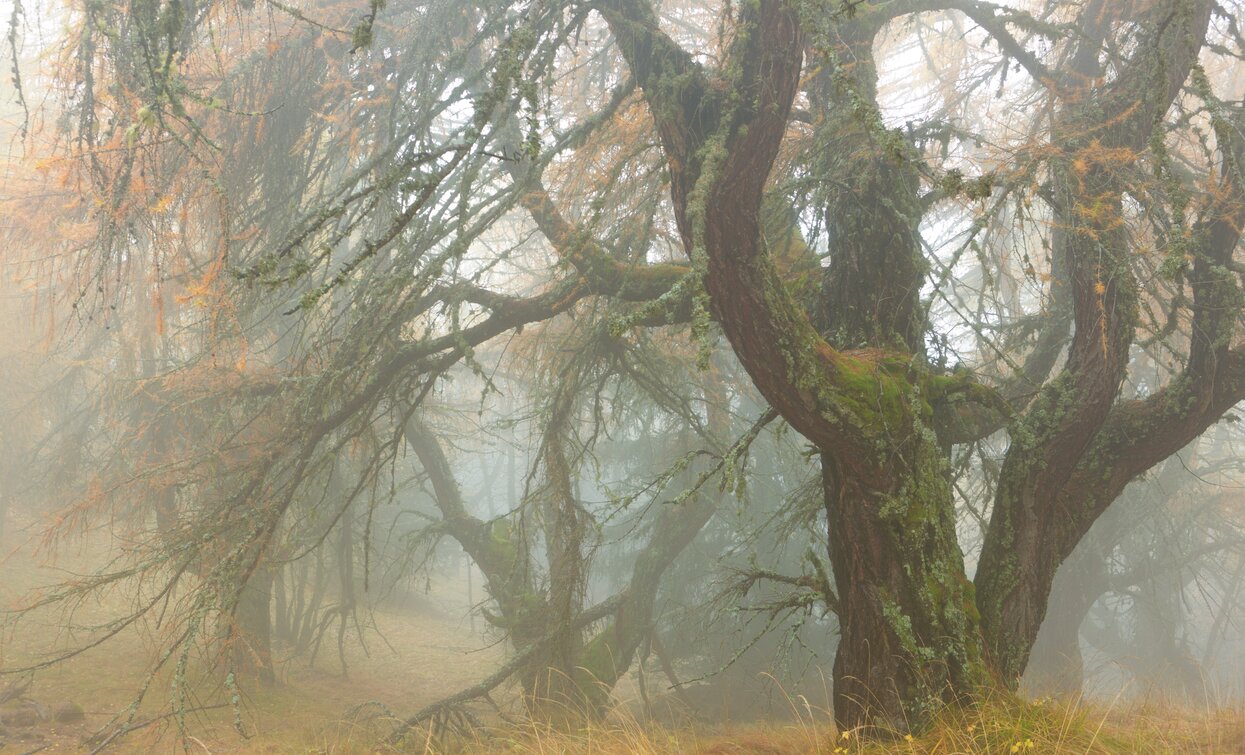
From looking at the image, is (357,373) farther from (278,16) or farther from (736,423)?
(736,423)

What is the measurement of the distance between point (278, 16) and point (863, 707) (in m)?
6.95

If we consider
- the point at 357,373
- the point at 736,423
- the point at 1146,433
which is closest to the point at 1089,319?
the point at 1146,433

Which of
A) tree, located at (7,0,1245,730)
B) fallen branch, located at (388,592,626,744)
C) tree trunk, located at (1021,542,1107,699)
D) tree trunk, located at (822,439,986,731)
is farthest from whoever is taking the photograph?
tree trunk, located at (1021,542,1107,699)

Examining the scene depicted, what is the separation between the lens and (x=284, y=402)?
7020 mm

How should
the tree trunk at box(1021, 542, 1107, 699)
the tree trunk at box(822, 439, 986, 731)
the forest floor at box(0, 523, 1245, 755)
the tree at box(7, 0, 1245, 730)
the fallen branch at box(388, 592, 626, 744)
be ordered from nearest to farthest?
the tree at box(7, 0, 1245, 730) < the forest floor at box(0, 523, 1245, 755) < the tree trunk at box(822, 439, 986, 731) < the fallen branch at box(388, 592, 626, 744) < the tree trunk at box(1021, 542, 1107, 699)

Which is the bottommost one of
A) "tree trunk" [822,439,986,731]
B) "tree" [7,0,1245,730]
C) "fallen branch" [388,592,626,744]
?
"fallen branch" [388,592,626,744]

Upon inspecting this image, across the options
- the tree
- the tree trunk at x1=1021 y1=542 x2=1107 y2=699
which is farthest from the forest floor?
the tree trunk at x1=1021 y1=542 x2=1107 y2=699

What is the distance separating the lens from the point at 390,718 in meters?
8.60

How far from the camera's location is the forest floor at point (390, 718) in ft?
11.0

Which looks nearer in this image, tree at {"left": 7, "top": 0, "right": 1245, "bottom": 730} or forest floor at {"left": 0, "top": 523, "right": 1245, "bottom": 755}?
tree at {"left": 7, "top": 0, "right": 1245, "bottom": 730}

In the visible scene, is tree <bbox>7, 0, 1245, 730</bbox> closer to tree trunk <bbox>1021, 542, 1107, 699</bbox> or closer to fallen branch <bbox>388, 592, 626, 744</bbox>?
fallen branch <bbox>388, 592, 626, 744</bbox>

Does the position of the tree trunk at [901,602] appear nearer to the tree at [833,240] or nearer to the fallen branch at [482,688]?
the tree at [833,240]

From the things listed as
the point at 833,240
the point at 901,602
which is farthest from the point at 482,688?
the point at 833,240

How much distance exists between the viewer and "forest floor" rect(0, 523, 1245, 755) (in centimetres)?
335
